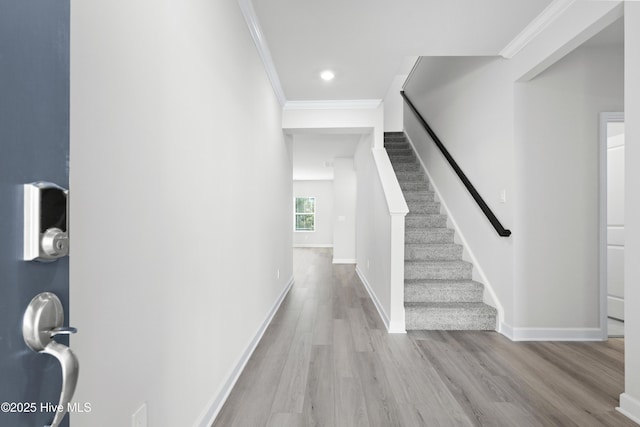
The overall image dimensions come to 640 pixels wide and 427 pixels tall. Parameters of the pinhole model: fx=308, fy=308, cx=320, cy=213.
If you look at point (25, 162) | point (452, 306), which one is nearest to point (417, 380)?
point (452, 306)

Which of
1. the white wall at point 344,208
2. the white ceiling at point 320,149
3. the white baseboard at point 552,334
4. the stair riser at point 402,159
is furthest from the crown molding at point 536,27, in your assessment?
the white wall at point 344,208

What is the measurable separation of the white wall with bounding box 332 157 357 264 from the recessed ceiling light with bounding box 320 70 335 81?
12.8ft

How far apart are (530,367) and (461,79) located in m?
2.98

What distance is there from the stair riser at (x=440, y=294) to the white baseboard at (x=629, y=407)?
4.66 ft

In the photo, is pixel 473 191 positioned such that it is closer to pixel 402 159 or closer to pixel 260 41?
pixel 402 159

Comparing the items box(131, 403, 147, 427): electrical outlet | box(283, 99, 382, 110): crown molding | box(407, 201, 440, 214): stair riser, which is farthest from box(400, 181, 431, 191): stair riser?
box(131, 403, 147, 427): electrical outlet

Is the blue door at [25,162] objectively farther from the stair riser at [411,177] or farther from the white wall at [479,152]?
the stair riser at [411,177]

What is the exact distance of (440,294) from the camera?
314cm

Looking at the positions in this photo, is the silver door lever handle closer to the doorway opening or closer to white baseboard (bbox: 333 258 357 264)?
the doorway opening

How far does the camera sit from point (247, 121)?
7.30ft

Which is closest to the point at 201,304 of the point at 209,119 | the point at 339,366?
the point at 209,119

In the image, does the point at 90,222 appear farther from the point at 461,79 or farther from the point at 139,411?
the point at 461,79

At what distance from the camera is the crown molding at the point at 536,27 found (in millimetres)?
2111

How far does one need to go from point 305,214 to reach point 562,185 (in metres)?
8.98
